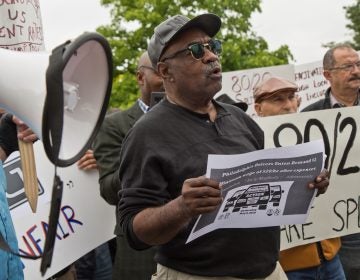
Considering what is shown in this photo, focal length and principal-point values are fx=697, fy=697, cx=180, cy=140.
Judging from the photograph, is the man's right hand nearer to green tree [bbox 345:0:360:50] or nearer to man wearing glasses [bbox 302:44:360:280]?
man wearing glasses [bbox 302:44:360:280]

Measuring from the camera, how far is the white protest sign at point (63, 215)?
384 centimetres

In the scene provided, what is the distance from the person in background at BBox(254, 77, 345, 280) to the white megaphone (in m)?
2.12

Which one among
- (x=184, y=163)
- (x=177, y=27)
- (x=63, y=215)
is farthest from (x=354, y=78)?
(x=184, y=163)

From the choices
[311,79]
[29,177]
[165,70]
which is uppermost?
[165,70]

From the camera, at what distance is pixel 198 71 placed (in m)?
2.54

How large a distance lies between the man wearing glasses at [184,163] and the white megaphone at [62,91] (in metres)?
0.56

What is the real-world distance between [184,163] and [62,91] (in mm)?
977

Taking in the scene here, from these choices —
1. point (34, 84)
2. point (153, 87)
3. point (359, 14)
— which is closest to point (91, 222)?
point (153, 87)

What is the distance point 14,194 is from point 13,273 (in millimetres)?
1897

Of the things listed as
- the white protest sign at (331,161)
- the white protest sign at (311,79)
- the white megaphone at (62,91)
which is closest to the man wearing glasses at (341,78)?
the white protest sign at (331,161)

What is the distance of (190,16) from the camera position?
25203 millimetres

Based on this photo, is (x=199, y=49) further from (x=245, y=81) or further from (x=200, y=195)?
(x=245, y=81)

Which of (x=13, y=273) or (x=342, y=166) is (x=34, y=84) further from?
(x=342, y=166)

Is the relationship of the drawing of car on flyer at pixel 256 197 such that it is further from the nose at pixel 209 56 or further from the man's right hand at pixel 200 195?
the nose at pixel 209 56
